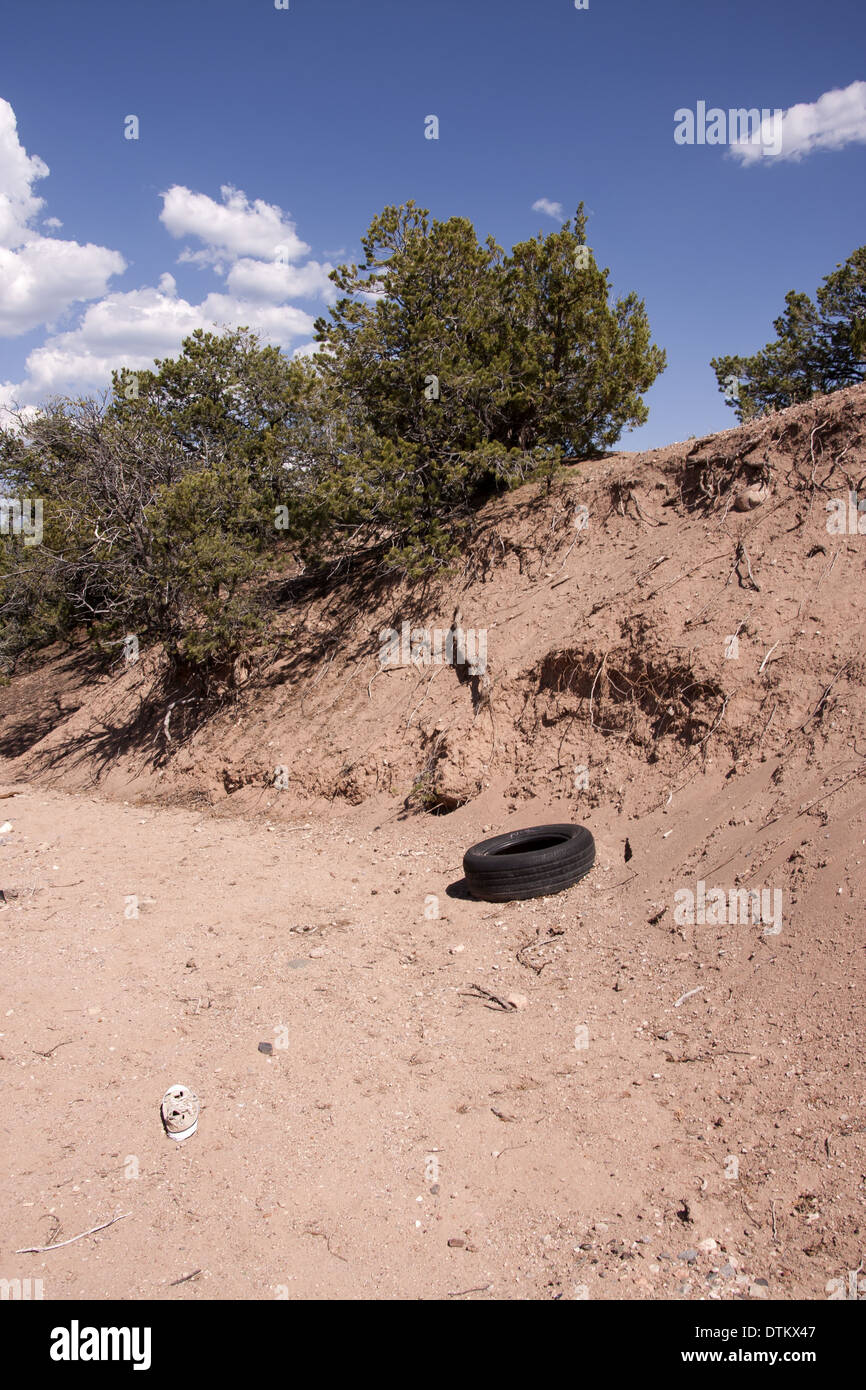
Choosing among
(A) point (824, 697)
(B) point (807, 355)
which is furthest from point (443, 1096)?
(B) point (807, 355)

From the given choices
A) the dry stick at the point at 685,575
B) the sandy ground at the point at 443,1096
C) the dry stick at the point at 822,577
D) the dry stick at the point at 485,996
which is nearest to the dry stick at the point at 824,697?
the sandy ground at the point at 443,1096

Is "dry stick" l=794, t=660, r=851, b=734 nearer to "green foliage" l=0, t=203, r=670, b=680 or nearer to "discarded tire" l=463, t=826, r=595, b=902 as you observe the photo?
"discarded tire" l=463, t=826, r=595, b=902

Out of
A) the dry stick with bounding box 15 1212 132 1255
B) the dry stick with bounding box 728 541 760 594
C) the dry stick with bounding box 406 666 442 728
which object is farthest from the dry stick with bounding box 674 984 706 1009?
the dry stick with bounding box 406 666 442 728

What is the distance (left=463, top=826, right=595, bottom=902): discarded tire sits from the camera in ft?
23.2

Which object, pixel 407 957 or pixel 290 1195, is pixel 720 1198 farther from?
pixel 407 957

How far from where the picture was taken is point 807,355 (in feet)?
50.9

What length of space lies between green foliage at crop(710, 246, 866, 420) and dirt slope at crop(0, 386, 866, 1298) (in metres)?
6.39

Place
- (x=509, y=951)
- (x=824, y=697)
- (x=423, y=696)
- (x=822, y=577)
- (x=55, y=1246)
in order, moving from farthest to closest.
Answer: (x=423, y=696) < (x=822, y=577) < (x=824, y=697) < (x=509, y=951) < (x=55, y=1246)

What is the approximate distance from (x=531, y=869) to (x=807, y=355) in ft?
43.5

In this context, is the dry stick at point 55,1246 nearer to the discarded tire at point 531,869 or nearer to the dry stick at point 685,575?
the discarded tire at point 531,869

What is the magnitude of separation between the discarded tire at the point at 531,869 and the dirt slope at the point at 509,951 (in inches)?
6.2

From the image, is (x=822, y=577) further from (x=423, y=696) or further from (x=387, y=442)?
(x=387, y=442)

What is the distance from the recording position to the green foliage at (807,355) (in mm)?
14844

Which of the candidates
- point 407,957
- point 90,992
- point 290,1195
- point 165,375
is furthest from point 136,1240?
point 165,375
